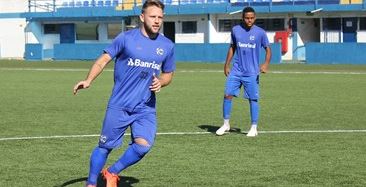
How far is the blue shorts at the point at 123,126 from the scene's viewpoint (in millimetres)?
7242

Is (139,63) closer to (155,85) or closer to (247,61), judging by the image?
(155,85)

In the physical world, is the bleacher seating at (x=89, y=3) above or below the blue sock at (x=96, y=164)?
above

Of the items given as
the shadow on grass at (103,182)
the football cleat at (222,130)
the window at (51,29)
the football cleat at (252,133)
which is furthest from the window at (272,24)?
the shadow on grass at (103,182)

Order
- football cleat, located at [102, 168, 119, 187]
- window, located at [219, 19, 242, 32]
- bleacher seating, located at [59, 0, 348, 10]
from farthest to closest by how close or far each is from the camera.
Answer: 1. window, located at [219, 19, 242, 32]
2. bleacher seating, located at [59, 0, 348, 10]
3. football cleat, located at [102, 168, 119, 187]

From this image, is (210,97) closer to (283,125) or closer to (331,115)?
(331,115)

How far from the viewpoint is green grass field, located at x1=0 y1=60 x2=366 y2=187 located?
8.25m

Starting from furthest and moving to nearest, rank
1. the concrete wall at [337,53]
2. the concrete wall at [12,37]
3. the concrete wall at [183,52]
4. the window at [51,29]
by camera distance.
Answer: the concrete wall at [12,37] < the window at [51,29] < the concrete wall at [183,52] < the concrete wall at [337,53]

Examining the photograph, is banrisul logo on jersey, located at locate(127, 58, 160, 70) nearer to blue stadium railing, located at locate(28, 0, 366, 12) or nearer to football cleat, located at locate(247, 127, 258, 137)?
football cleat, located at locate(247, 127, 258, 137)

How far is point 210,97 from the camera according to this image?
20.2 meters

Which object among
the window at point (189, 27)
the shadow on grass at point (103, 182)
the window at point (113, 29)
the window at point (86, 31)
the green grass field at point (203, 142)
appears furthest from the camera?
the window at point (86, 31)

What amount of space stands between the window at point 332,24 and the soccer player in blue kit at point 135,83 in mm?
43642

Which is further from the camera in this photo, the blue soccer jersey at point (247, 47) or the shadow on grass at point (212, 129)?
the shadow on grass at point (212, 129)

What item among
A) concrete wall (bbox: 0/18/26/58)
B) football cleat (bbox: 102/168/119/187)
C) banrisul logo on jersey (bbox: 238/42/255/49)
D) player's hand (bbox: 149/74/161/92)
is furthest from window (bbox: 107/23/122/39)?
player's hand (bbox: 149/74/161/92)

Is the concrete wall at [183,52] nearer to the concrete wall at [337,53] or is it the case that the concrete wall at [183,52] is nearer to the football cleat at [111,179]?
the concrete wall at [337,53]
